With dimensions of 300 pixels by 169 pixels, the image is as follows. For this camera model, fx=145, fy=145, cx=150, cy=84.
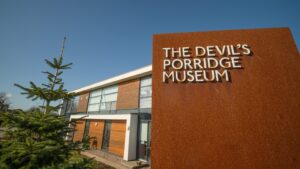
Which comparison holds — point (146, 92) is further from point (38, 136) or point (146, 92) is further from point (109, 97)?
point (38, 136)

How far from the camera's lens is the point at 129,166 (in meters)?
9.64

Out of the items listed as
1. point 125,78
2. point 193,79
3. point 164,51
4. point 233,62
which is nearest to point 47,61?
point 164,51

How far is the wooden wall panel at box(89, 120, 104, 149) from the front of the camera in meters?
15.0

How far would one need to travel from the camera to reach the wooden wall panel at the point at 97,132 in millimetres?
15016

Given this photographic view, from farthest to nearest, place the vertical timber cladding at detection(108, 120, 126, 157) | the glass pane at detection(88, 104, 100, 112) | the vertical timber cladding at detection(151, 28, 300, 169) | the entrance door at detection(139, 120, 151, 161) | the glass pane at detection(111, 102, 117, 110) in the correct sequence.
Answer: the glass pane at detection(88, 104, 100, 112), the glass pane at detection(111, 102, 117, 110), the vertical timber cladding at detection(108, 120, 126, 157), the entrance door at detection(139, 120, 151, 161), the vertical timber cladding at detection(151, 28, 300, 169)

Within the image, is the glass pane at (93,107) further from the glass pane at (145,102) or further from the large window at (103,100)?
the glass pane at (145,102)

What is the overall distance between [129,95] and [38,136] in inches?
378

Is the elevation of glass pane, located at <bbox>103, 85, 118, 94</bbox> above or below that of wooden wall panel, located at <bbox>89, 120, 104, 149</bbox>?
above

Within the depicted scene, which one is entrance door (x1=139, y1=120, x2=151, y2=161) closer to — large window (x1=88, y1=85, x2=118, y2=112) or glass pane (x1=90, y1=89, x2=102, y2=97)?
large window (x1=88, y1=85, x2=118, y2=112)

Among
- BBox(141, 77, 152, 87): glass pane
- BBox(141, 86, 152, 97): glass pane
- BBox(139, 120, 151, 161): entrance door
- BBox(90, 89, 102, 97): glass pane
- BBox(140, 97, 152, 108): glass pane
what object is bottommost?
BBox(139, 120, 151, 161): entrance door

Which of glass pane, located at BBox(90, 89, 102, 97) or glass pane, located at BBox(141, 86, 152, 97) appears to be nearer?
glass pane, located at BBox(141, 86, 152, 97)

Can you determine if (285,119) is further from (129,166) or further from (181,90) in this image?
(129,166)

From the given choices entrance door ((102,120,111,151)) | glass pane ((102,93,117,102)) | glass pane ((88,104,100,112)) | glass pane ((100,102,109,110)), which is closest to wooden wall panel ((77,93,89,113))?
glass pane ((88,104,100,112))

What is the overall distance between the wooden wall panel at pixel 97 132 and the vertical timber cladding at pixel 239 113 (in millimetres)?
11908
